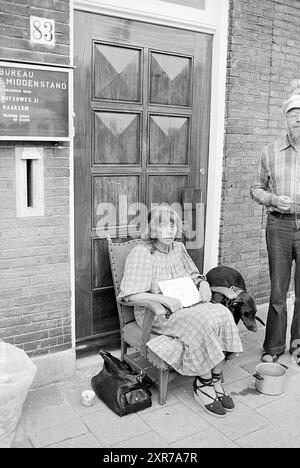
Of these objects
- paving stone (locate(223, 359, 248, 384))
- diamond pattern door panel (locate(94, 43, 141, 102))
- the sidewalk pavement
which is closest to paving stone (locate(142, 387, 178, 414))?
the sidewalk pavement

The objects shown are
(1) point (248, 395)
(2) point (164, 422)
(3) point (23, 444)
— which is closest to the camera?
(3) point (23, 444)

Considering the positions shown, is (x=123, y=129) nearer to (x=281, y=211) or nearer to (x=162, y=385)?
(x=281, y=211)

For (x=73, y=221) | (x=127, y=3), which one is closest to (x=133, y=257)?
(x=73, y=221)

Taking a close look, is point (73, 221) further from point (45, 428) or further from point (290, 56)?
point (290, 56)

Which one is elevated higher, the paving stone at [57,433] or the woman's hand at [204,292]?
the woman's hand at [204,292]

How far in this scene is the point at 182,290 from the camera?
3.55 metres

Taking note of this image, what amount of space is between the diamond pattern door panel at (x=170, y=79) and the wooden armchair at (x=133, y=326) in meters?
1.22

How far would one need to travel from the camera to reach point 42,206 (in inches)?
133

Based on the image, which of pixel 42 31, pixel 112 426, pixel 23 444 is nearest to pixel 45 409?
pixel 23 444

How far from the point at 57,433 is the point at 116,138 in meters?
2.18

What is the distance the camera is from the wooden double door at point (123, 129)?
145 inches

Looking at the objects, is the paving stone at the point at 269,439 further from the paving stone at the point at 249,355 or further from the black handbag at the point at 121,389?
the paving stone at the point at 249,355

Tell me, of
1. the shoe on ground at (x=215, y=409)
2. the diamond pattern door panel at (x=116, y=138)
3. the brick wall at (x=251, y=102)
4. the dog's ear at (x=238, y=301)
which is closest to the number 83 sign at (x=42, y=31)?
the diamond pattern door panel at (x=116, y=138)

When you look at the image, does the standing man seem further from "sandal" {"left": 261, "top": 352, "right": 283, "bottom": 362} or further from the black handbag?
the black handbag
